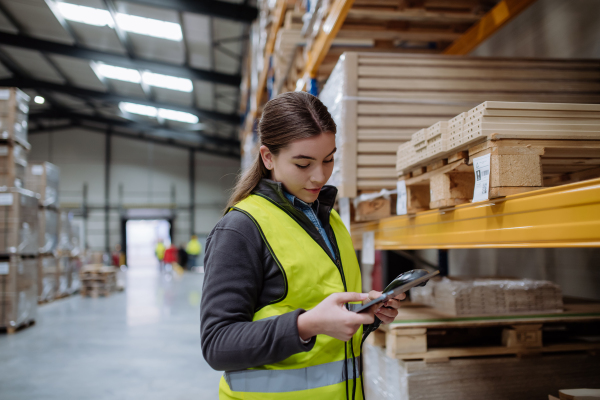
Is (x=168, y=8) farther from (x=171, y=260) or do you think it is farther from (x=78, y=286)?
(x=171, y=260)

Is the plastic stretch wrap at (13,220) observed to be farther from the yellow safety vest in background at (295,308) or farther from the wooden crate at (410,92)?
the yellow safety vest in background at (295,308)

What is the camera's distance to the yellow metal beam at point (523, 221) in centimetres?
118

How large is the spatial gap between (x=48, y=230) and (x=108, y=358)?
20.0 ft

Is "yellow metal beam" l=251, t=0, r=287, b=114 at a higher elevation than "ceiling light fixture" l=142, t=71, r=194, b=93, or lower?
Answer: lower

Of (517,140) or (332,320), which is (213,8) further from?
(332,320)

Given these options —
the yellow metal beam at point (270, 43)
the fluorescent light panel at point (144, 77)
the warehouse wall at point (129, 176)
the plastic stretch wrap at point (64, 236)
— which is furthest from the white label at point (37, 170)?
the warehouse wall at point (129, 176)

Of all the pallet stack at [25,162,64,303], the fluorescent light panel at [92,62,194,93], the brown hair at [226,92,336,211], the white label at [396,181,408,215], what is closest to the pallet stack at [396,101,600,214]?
the white label at [396,181,408,215]

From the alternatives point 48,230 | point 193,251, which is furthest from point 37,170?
point 193,251

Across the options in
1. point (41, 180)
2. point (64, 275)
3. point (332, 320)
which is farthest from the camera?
point (64, 275)

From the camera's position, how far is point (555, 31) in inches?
145

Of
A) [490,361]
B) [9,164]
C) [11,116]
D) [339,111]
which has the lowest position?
[490,361]

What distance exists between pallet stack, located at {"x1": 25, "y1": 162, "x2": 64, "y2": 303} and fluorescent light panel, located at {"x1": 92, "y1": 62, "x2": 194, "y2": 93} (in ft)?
20.8

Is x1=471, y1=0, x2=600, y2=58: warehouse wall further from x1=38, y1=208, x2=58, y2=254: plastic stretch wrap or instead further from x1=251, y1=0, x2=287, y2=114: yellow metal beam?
x1=38, y1=208, x2=58, y2=254: plastic stretch wrap

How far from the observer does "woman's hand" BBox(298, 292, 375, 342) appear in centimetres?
114
